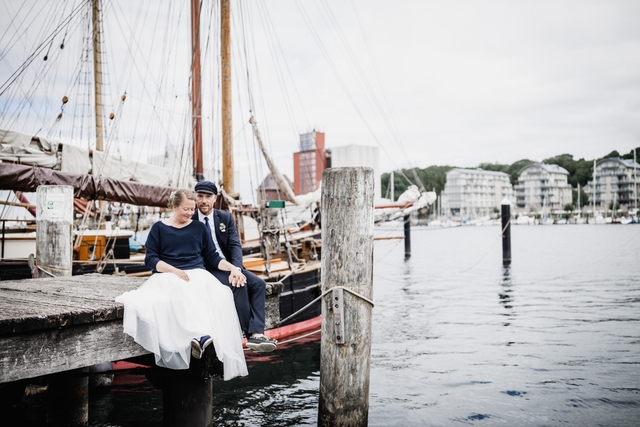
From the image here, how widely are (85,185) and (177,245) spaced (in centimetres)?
659

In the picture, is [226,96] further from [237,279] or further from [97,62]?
[237,279]

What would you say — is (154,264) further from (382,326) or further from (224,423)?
(382,326)

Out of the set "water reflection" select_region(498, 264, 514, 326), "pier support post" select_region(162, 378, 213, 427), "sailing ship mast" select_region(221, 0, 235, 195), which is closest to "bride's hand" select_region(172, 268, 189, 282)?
"pier support post" select_region(162, 378, 213, 427)

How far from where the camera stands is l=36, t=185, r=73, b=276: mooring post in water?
745 centimetres

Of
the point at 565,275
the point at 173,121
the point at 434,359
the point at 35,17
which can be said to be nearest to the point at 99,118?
the point at 173,121

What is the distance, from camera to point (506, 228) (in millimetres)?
33281

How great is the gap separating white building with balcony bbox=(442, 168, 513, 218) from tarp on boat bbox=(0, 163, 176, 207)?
149 metres

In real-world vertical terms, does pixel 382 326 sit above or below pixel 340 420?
below

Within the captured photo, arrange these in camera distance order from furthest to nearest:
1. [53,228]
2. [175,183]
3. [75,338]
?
1. [175,183]
2. [53,228]
3. [75,338]

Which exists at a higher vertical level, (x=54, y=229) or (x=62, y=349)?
(x=54, y=229)

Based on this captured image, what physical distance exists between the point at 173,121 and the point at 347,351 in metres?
20.8

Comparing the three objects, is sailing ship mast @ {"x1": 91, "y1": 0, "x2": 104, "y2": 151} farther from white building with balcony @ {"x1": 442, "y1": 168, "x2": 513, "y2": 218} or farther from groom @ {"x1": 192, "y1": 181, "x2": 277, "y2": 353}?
white building with balcony @ {"x1": 442, "y1": 168, "x2": 513, "y2": 218}

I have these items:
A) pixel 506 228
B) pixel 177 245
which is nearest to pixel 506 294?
pixel 506 228

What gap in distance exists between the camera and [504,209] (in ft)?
105
